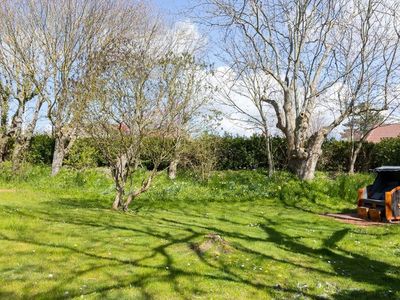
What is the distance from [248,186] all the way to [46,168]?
862 centimetres

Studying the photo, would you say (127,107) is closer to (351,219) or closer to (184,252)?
(184,252)

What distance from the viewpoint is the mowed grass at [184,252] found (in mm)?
4465

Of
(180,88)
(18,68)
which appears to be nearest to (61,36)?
(18,68)

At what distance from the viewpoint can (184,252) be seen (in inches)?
235

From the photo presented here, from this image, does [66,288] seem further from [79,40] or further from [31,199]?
[79,40]

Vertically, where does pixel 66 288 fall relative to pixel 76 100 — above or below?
below

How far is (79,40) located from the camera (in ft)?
55.2

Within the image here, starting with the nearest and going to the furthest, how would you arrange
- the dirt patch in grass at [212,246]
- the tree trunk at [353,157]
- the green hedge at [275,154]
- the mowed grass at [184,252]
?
the mowed grass at [184,252], the dirt patch in grass at [212,246], the tree trunk at [353,157], the green hedge at [275,154]

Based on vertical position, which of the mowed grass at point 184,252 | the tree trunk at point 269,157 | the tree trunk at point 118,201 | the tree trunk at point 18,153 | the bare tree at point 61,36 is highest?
the bare tree at point 61,36

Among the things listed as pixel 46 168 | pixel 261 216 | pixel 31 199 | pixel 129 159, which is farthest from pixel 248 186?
pixel 46 168

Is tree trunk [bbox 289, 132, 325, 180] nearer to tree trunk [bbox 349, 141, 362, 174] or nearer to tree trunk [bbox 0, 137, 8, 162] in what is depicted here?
tree trunk [bbox 349, 141, 362, 174]

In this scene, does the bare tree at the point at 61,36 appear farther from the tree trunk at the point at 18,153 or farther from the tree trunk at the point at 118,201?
the tree trunk at the point at 118,201

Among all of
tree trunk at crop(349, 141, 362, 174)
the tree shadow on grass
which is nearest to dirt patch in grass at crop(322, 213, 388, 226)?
the tree shadow on grass

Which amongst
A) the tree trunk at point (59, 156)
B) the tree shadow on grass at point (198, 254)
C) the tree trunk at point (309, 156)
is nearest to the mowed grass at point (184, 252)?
the tree shadow on grass at point (198, 254)
